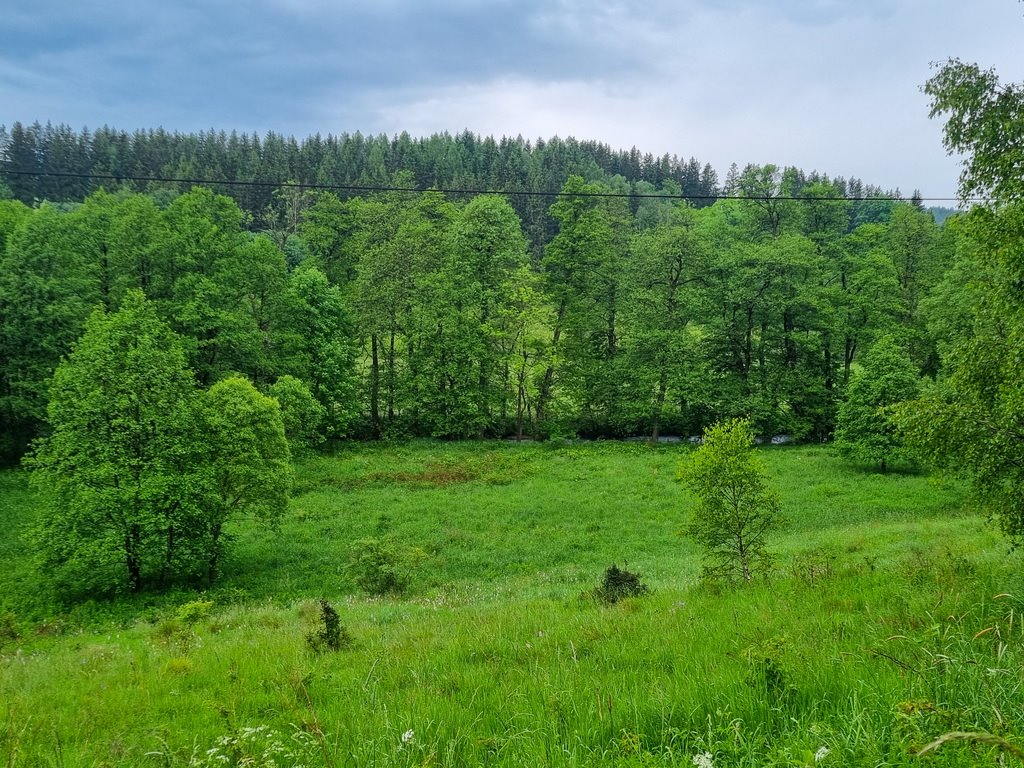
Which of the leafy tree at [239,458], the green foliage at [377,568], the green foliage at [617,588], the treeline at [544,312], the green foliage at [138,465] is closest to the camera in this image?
the green foliage at [617,588]

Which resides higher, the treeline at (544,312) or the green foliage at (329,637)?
the treeline at (544,312)

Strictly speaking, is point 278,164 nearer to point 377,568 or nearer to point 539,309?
point 539,309

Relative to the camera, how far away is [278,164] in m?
123

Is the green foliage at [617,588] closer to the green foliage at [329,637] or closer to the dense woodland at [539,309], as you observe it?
the green foliage at [329,637]

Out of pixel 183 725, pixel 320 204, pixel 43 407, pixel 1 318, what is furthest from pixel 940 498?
pixel 320 204

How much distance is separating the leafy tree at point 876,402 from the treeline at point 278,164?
79420 millimetres

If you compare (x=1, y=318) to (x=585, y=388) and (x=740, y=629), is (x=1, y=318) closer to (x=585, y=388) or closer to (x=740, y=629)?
(x=585, y=388)

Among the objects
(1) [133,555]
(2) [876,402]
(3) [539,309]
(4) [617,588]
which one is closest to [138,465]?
(1) [133,555]

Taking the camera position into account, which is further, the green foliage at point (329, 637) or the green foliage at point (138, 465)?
the green foliage at point (138, 465)

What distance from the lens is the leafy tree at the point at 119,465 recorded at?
16.5 meters

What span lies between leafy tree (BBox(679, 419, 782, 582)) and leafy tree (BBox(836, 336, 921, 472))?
2181cm

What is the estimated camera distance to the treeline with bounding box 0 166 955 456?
114ft

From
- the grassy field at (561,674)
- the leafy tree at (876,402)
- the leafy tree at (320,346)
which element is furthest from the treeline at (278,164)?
the grassy field at (561,674)

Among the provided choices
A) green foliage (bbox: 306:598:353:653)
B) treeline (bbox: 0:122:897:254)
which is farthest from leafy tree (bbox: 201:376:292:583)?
treeline (bbox: 0:122:897:254)
